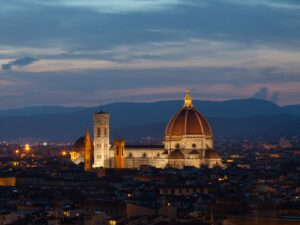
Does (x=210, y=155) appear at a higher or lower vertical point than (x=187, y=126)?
lower

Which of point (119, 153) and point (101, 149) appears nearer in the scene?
point (119, 153)

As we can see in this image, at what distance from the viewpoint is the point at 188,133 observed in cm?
13425

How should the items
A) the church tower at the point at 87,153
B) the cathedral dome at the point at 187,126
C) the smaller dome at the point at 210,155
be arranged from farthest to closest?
the church tower at the point at 87,153, the cathedral dome at the point at 187,126, the smaller dome at the point at 210,155

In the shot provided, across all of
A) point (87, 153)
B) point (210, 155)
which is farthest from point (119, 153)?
point (210, 155)

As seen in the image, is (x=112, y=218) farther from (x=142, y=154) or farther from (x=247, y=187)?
(x=142, y=154)

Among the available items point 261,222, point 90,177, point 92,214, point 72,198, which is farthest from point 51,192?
point 261,222

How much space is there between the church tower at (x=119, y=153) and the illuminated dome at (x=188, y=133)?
460 centimetres

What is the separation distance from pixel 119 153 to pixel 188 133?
735 centimetres

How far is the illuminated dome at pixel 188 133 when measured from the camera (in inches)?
5290

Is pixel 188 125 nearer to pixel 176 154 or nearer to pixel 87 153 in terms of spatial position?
pixel 176 154

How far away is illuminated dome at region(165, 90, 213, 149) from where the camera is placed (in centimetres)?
13438

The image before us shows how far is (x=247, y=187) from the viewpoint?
91.8m

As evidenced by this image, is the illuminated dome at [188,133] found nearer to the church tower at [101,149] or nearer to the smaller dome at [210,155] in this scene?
the smaller dome at [210,155]

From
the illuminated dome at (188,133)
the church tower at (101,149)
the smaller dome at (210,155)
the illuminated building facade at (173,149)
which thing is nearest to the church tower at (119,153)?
the illuminated building facade at (173,149)
